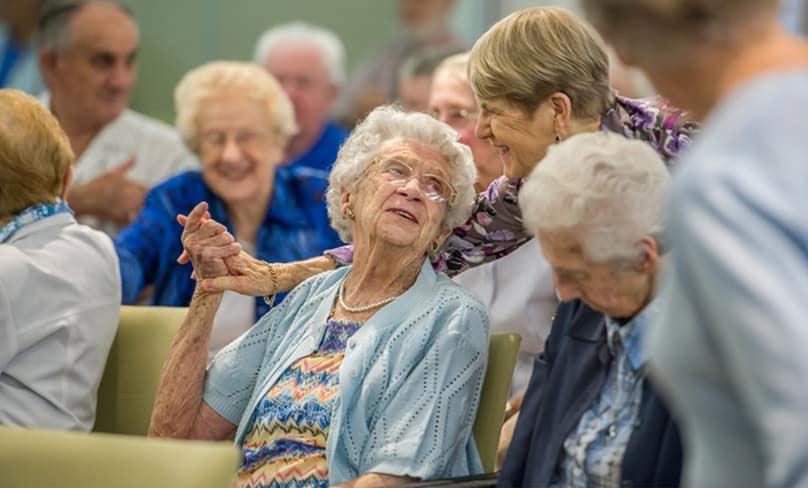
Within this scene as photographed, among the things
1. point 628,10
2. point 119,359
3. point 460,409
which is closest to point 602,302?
point 460,409

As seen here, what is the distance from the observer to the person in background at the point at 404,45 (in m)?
6.81

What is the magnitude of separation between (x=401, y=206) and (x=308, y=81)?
11.0 feet

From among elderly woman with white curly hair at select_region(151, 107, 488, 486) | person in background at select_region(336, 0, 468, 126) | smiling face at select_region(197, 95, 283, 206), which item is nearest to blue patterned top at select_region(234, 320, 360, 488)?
elderly woman with white curly hair at select_region(151, 107, 488, 486)

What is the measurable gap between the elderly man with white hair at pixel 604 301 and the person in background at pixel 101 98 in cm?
293

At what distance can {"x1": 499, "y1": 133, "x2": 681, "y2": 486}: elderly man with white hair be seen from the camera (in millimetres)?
2215

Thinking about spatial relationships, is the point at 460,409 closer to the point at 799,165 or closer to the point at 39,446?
the point at 39,446

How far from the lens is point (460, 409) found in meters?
2.62

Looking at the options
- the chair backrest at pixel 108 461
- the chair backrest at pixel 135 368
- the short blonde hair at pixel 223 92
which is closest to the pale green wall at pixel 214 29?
the short blonde hair at pixel 223 92

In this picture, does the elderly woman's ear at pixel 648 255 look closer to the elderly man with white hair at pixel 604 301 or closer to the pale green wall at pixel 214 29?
the elderly man with white hair at pixel 604 301

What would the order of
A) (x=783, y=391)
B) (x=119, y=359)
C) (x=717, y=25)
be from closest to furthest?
(x=783, y=391) → (x=717, y=25) → (x=119, y=359)

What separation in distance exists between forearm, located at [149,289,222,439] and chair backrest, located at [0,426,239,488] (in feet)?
1.53

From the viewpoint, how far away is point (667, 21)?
1393mm

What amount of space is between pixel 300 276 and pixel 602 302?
958 mm

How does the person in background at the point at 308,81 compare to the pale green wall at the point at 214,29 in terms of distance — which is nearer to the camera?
the person in background at the point at 308,81
